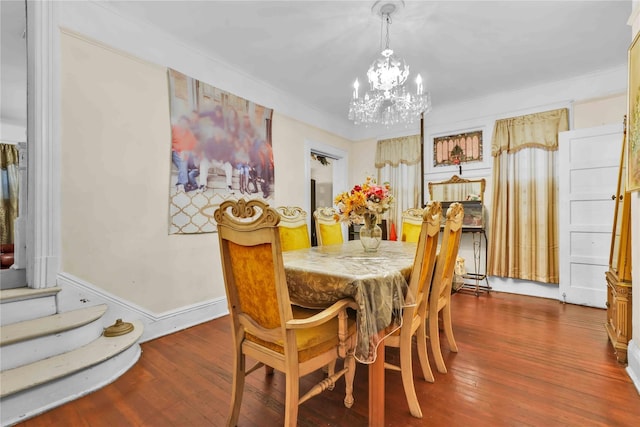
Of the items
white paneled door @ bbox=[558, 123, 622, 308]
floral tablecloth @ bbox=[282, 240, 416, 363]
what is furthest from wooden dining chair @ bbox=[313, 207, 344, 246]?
white paneled door @ bbox=[558, 123, 622, 308]

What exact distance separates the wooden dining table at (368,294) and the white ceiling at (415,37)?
A: 2.09 meters

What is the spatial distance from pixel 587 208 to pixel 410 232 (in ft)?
6.96

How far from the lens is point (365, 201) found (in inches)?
82.0

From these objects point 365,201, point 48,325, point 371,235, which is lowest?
point 48,325

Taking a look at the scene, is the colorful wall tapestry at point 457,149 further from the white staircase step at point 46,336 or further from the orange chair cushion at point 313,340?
the white staircase step at point 46,336

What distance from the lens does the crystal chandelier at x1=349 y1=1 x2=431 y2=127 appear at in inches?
95.1

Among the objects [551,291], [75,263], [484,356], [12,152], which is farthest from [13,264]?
[551,291]

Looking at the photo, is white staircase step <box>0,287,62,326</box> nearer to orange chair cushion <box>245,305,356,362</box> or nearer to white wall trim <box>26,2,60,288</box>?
white wall trim <box>26,2,60,288</box>

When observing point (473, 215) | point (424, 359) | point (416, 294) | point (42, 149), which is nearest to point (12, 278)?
point (42, 149)

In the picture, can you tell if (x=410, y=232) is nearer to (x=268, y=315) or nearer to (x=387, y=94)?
(x=387, y=94)

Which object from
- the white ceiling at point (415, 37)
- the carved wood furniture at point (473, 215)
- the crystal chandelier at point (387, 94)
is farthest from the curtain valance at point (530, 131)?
the crystal chandelier at point (387, 94)

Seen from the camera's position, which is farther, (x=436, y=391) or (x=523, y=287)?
(x=523, y=287)

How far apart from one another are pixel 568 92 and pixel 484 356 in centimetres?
348

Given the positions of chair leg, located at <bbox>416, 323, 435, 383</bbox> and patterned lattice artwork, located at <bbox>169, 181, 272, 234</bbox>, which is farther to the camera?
patterned lattice artwork, located at <bbox>169, 181, 272, 234</bbox>
